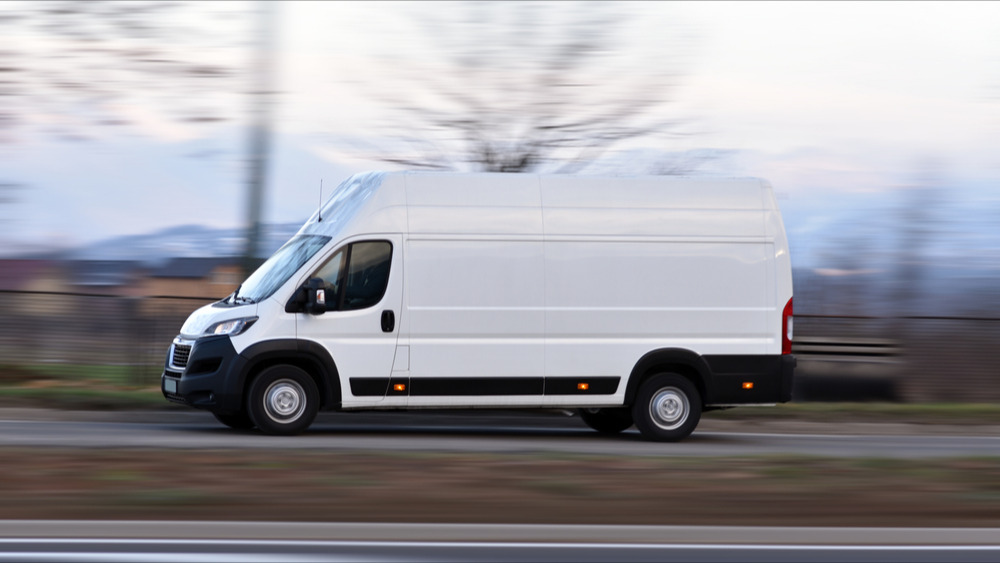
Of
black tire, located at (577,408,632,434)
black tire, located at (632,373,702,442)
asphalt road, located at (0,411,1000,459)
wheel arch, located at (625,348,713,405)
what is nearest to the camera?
asphalt road, located at (0,411,1000,459)

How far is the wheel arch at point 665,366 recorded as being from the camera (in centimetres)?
1182

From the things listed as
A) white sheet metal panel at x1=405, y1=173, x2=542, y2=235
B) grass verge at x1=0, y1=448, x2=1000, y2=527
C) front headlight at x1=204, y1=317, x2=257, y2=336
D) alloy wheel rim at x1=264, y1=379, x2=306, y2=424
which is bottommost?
grass verge at x1=0, y1=448, x2=1000, y2=527

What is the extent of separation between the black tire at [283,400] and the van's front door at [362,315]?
1.08 ft

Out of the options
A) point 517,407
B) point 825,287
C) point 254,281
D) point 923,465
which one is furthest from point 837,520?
point 825,287

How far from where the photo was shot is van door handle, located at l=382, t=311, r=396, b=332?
1137cm

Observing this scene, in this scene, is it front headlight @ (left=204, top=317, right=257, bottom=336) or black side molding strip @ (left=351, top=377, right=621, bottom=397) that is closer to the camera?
front headlight @ (left=204, top=317, right=257, bottom=336)

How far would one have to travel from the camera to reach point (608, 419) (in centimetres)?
1305

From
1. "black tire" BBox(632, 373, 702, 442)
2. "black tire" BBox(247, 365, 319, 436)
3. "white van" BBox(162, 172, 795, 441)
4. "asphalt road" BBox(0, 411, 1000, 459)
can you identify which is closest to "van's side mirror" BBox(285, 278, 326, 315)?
"white van" BBox(162, 172, 795, 441)

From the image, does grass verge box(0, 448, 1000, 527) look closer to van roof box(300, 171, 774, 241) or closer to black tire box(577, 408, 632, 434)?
van roof box(300, 171, 774, 241)

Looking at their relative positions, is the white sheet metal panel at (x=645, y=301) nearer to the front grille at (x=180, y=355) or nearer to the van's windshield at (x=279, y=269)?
the van's windshield at (x=279, y=269)

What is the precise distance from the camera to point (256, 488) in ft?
25.8

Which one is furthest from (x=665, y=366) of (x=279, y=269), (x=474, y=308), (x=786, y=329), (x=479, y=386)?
(x=279, y=269)

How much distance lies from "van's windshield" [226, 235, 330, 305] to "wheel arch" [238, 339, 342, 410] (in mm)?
516

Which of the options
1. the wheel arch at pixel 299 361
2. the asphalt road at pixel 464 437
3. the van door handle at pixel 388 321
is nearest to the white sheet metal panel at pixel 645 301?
the asphalt road at pixel 464 437
